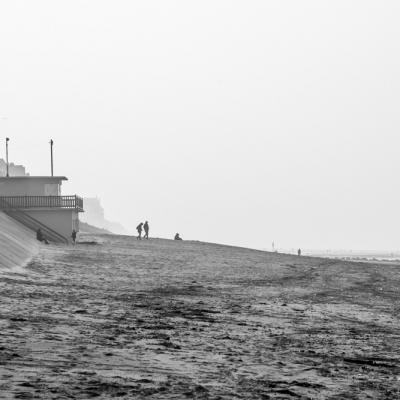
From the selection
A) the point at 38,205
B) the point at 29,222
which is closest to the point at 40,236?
the point at 29,222

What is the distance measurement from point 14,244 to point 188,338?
25.8 m

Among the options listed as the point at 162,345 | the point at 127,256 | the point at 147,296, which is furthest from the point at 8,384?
the point at 127,256

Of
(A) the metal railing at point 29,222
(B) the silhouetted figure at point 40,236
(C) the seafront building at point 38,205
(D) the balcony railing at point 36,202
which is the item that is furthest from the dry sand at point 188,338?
(D) the balcony railing at point 36,202

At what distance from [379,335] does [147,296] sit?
957 centimetres

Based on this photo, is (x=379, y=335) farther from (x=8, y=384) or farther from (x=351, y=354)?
(x=8, y=384)

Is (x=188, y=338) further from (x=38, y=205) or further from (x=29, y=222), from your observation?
(x=38, y=205)

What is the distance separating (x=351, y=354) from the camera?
55.9 feet

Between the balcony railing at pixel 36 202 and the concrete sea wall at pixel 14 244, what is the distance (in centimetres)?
350

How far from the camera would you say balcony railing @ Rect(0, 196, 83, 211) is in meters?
61.2

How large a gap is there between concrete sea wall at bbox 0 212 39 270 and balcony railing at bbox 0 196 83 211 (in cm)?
350

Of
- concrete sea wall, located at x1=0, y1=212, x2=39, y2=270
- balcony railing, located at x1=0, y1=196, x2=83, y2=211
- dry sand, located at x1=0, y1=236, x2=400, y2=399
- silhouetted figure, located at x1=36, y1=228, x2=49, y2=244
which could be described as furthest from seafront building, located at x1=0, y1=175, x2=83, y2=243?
dry sand, located at x1=0, y1=236, x2=400, y2=399

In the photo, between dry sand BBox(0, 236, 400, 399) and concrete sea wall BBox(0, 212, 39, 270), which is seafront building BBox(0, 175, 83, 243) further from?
dry sand BBox(0, 236, 400, 399)

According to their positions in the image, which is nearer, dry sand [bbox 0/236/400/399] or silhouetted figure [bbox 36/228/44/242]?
dry sand [bbox 0/236/400/399]

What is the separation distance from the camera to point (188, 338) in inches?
714
